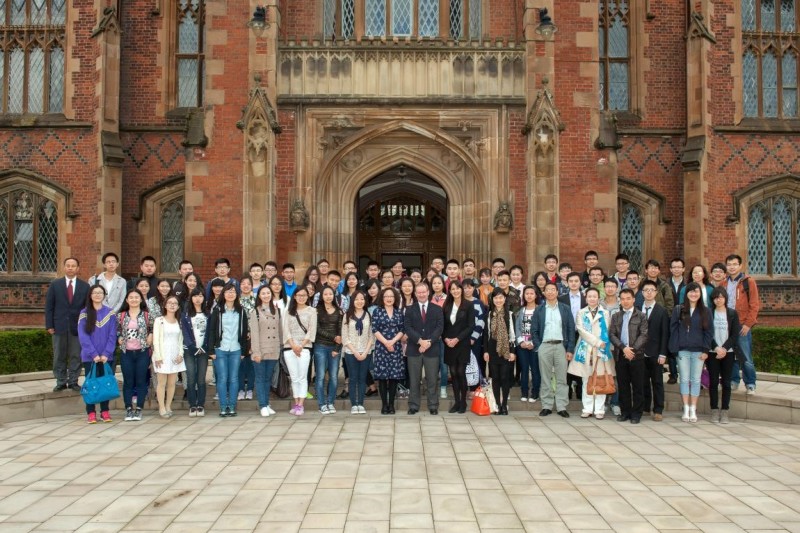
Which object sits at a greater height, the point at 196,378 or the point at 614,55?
the point at 614,55

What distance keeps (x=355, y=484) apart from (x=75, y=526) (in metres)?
2.13

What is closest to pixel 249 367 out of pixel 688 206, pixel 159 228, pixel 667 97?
pixel 159 228

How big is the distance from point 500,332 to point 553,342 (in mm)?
687

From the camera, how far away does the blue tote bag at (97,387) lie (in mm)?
8445

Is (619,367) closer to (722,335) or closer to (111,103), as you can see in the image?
(722,335)

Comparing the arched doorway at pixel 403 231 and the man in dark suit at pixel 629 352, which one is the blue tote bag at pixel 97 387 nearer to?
the man in dark suit at pixel 629 352

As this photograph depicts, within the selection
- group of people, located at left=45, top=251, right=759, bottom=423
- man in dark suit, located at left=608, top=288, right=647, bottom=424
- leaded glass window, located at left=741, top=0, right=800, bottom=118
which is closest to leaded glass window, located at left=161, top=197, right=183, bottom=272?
group of people, located at left=45, top=251, right=759, bottom=423

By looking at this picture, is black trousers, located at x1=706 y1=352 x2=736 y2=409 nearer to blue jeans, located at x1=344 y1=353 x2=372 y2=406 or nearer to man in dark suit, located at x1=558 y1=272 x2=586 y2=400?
man in dark suit, located at x1=558 y1=272 x2=586 y2=400

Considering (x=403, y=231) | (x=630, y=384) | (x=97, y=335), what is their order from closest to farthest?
1. (x=97, y=335)
2. (x=630, y=384)
3. (x=403, y=231)

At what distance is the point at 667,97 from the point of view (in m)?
17.5

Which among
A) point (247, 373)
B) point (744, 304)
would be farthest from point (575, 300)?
point (247, 373)

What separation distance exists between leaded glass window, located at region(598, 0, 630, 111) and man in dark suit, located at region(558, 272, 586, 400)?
386 inches

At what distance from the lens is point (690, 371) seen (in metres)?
8.73

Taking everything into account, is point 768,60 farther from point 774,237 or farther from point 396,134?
point 396,134
